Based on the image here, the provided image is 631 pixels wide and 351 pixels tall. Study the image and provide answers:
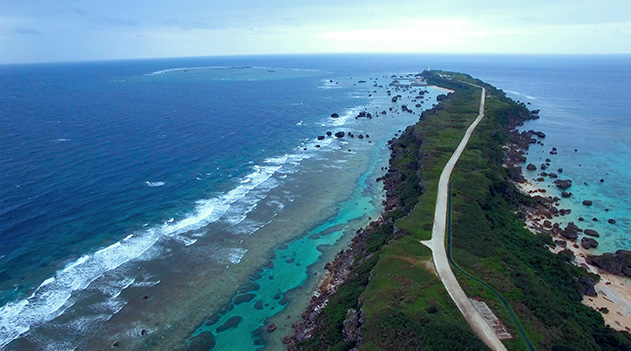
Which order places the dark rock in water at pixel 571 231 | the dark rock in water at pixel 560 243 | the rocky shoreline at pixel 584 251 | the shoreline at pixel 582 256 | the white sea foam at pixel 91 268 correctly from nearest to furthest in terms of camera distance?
the white sea foam at pixel 91 268, the shoreline at pixel 582 256, the rocky shoreline at pixel 584 251, the dark rock in water at pixel 560 243, the dark rock in water at pixel 571 231

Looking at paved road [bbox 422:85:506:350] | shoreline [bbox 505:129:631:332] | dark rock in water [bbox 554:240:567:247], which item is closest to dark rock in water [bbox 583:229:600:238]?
shoreline [bbox 505:129:631:332]

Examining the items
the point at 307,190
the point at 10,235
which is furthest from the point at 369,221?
the point at 10,235

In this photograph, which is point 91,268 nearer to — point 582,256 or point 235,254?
point 235,254

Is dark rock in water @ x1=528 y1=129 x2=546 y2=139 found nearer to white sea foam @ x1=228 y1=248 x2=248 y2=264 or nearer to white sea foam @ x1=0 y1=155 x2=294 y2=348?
white sea foam @ x1=0 y1=155 x2=294 y2=348

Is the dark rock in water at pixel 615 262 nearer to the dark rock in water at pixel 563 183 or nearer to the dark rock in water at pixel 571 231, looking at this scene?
the dark rock in water at pixel 571 231

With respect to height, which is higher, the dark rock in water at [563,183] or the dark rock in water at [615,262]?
the dark rock in water at [563,183]

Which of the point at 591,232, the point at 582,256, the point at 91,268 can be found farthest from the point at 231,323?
the point at 591,232

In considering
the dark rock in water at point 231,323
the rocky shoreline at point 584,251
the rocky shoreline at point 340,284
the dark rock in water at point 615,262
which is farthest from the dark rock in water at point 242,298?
the dark rock in water at point 615,262
